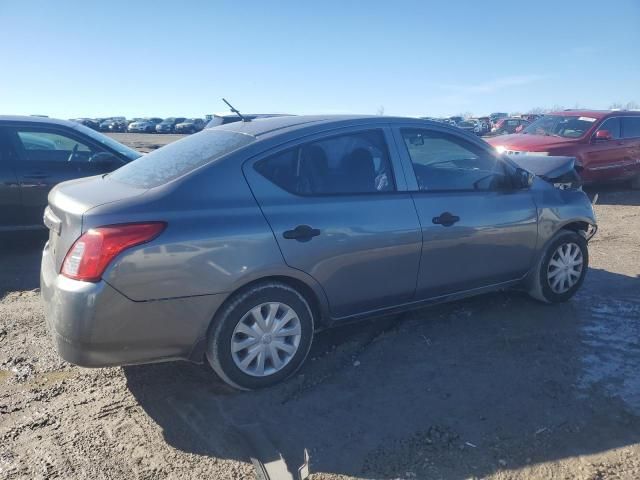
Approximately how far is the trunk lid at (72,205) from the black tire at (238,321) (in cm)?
87

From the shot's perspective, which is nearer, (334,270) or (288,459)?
(288,459)

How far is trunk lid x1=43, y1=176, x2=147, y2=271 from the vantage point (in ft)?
9.70

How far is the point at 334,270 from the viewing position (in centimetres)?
348

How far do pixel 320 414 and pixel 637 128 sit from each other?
1180 centimetres

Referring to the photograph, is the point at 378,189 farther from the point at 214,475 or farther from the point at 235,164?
the point at 214,475

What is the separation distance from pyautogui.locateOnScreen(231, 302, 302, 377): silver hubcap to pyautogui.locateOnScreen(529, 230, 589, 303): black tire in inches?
94.3

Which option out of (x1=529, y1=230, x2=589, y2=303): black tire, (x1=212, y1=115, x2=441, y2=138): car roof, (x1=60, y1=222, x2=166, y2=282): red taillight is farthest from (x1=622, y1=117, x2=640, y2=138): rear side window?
(x1=60, y1=222, x2=166, y2=282): red taillight

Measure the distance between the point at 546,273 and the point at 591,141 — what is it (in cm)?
752

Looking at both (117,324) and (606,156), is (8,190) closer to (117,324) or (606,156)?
(117,324)

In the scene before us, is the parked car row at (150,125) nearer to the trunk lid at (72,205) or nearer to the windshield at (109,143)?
the windshield at (109,143)

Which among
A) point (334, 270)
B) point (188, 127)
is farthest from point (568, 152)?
point (188, 127)

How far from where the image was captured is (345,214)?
3.49m

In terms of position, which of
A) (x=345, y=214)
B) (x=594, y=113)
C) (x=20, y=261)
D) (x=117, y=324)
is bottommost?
(x=20, y=261)

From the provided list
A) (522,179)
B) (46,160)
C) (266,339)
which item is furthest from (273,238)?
(46,160)
